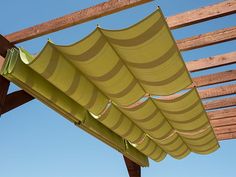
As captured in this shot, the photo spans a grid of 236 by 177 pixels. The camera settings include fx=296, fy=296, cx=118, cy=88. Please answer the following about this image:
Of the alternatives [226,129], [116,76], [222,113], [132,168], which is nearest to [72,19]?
[116,76]

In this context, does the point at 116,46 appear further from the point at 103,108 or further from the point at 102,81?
the point at 103,108

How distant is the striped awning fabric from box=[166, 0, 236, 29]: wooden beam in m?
0.59

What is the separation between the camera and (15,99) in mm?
4250

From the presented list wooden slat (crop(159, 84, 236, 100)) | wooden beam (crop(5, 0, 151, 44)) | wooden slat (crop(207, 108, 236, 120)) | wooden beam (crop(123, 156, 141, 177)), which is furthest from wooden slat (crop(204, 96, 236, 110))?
wooden beam (crop(5, 0, 151, 44))

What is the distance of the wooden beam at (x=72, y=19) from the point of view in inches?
137

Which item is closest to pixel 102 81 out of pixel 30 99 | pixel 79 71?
pixel 79 71

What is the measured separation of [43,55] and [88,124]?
2128 mm

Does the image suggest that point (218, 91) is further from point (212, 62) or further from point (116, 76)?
point (116, 76)

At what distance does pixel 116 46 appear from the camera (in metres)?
3.41

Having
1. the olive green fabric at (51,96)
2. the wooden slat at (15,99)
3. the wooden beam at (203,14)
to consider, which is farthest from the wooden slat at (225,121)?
the wooden slat at (15,99)

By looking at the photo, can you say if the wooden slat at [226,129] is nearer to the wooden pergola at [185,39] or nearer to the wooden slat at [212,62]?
the wooden pergola at [185,39]

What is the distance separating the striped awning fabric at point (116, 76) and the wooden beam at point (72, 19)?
309mm

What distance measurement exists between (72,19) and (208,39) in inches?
79.4

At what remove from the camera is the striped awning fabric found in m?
3.27
